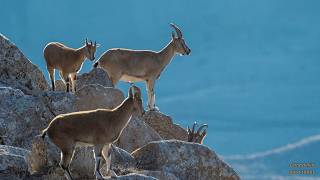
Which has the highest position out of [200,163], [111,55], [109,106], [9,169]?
[111,55]

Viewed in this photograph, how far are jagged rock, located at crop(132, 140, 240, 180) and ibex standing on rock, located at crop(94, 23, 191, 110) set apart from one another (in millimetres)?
8096

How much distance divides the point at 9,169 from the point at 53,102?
4.95 metres

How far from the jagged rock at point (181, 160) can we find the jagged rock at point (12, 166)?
325 centimetres

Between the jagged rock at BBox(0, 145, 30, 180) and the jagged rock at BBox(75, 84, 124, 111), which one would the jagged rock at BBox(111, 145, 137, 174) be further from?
the jagged rock at BBox(75, 84, 124, 111)

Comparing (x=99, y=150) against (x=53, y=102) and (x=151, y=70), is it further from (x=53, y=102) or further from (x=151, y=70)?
(x=151, y=70)

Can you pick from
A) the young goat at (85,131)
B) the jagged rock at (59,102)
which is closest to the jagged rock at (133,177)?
the young goat at (85,131)

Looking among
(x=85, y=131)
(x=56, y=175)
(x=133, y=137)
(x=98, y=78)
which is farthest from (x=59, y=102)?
(x=85, y=131)

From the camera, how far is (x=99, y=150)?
20.4 metres

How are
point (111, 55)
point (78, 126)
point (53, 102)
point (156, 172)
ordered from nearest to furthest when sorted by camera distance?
1. point (78, 126)
2. point (156, 172)
3. point (53, 102)
4. point (111, 55)

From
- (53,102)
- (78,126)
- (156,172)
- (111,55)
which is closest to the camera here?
(78,126)

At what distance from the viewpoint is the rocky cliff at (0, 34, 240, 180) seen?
21.1 meters

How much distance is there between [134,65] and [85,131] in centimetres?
1260

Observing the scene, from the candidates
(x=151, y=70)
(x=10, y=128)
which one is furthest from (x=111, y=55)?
(x=10, y=128)

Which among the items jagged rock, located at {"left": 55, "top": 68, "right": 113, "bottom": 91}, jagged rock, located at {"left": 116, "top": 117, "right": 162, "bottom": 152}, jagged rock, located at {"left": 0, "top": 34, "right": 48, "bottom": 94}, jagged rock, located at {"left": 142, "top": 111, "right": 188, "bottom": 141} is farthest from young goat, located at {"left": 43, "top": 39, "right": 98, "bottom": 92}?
jagged rock, located at {"left": 116, "top": 117, "right": 162, "bottom": 152}
